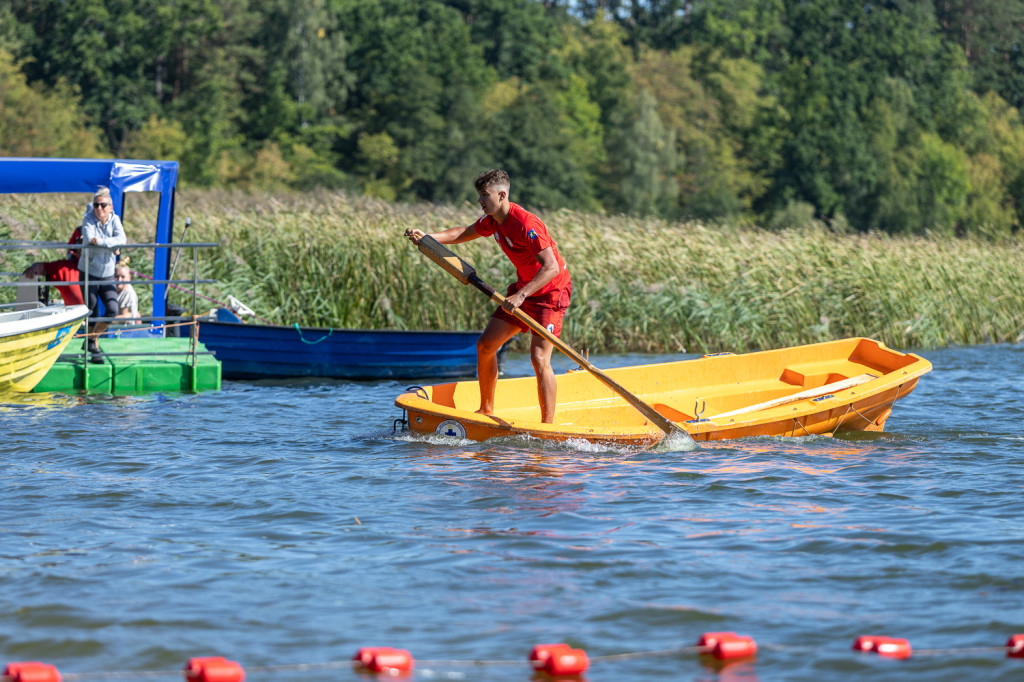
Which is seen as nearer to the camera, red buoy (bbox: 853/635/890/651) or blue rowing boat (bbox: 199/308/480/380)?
red buoy (bbox: 853/635/890/651)

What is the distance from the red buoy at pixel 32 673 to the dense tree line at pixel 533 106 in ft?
158

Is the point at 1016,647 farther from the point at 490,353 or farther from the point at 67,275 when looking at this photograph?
the point at 67,275

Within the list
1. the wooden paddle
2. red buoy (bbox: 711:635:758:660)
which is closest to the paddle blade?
the wooden paddle

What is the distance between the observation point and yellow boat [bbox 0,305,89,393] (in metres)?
10.4

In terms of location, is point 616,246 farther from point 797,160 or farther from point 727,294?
point 797,160

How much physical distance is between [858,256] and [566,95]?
56.4 metres

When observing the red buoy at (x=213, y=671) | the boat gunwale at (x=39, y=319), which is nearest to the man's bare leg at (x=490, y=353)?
the boat gunwale at (x=39, y=319)

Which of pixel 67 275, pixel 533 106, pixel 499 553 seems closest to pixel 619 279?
pixel 67 275

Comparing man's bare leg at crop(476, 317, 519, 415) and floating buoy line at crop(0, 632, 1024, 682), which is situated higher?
man's bare leg at crop(476, 317, 519, 415)

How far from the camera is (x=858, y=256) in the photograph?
17.8 meters

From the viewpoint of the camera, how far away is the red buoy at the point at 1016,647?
467cm

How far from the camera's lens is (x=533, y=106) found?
6234cm

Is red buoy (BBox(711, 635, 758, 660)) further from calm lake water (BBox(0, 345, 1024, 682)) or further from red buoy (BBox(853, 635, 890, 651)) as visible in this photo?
red buoy (BBox(853, 635, 890, 651))

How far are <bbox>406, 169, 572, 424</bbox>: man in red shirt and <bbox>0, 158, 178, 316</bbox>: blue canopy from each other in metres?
5.27
